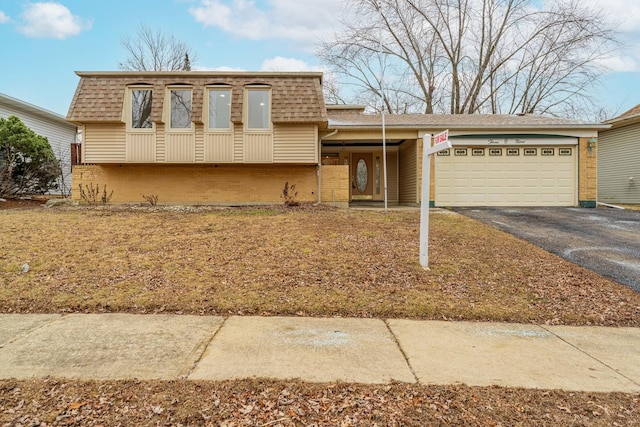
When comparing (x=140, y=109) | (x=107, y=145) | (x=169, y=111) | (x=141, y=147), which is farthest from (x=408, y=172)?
(x=107, y=145)

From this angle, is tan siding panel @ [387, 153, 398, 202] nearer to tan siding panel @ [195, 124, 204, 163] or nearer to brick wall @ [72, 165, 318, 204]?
brick wall @ [72, 165, 318, 204]

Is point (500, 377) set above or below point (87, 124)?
below

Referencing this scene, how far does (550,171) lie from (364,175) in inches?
275

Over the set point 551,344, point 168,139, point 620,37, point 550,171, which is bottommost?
point 551,344

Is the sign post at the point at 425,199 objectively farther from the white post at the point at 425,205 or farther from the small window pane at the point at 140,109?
the small window pane at the point at 140,109

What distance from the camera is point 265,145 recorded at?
11.4 meters

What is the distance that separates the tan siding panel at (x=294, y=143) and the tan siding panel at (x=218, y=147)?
1421 mm

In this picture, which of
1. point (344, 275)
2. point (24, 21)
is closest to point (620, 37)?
point (344, 275)

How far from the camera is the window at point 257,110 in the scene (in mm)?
11516

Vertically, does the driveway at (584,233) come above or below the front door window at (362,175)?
below

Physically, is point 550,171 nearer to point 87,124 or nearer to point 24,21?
point 87,124

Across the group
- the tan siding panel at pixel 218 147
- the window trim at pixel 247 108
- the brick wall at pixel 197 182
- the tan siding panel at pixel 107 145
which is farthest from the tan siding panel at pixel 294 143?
the tan siding panel at pixel 107 145

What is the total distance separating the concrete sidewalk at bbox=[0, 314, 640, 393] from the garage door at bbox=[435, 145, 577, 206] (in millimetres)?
9463

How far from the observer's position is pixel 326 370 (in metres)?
2.60
